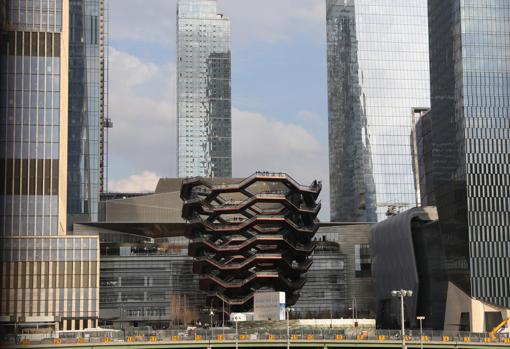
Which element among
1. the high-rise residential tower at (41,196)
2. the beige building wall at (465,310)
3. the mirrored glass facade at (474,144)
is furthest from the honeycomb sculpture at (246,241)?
the beige building wall at (465,310)

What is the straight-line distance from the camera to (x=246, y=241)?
16038cm

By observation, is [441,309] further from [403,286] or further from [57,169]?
[57,169]

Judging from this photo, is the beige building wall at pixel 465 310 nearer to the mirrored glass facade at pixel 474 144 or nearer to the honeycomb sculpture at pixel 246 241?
the mirrored glass facade at pixel 474 144

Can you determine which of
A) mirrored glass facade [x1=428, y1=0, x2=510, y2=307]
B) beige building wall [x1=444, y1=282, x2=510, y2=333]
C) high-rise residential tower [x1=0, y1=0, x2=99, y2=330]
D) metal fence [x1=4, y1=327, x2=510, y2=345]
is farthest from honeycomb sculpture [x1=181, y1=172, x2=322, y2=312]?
metal fence [x1=4, y1=327, x2=510, y2=345]

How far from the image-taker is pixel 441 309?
14862 cm

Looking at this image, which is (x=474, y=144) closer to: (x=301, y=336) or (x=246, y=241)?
(x=246, y=241)

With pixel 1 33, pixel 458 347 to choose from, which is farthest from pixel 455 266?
pixel 1 33

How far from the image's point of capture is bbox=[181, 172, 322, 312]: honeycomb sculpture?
160125mm

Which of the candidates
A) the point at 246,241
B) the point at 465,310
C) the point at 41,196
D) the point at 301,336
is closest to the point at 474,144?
the point at 465,310

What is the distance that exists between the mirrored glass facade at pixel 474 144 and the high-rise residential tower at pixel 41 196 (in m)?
63.0

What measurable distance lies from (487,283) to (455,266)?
7.07 meters

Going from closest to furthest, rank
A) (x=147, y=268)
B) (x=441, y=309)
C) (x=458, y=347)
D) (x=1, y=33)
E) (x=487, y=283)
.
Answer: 1. (x=1, y=33)
2. (x=458, y=347)
3. (x=487, y=283)
4. (x=441, y=309)
5. (x=147, y=268)

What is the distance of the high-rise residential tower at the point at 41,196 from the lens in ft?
468

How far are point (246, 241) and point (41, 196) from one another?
39564 millimetres
